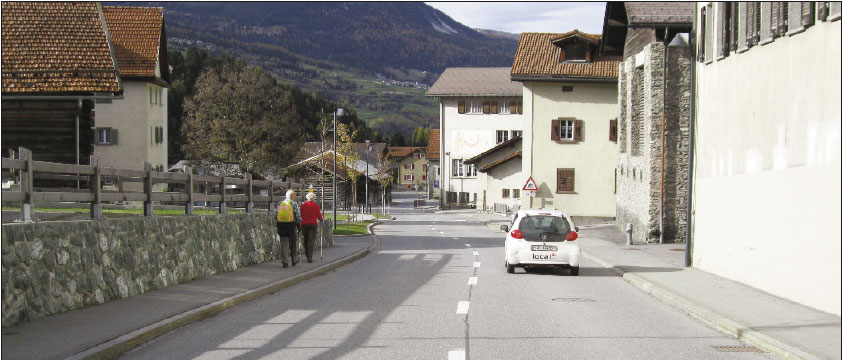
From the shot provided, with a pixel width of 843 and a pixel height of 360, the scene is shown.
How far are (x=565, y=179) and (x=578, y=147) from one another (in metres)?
2.11

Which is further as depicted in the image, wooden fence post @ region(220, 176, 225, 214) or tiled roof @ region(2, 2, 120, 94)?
tiled roof @ region(2, 2, 120, 94)

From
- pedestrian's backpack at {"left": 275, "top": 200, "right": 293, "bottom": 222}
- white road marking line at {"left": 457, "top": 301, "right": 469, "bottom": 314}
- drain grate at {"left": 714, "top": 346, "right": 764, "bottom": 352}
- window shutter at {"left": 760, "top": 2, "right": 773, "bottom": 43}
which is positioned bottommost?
white road marking line at {"left": 457, "top": 301, "right": 469, "bottom": 314}

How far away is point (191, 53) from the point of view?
114875 millimetres

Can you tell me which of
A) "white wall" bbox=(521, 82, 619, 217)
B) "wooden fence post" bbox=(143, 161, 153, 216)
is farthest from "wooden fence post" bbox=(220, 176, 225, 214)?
"white wall" bbox=(521, 82, 619, 217)

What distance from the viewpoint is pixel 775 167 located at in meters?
15.5

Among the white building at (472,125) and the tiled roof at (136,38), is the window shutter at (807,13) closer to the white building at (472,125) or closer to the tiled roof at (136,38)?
the tiled roof at (136,38)

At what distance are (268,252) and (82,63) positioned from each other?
40.2 feet

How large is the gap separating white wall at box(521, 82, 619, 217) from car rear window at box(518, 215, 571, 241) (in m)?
34.4

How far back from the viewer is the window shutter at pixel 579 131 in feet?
181

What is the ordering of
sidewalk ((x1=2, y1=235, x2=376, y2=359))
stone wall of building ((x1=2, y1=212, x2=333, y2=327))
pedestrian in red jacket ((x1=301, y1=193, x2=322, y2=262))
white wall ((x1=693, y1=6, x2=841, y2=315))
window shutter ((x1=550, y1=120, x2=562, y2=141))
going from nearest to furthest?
sidewalk ((x1=2, y1=235, x2=376, y2=359)), stone wall of building ((x1=2, y1=212, x2=333, y2=327)), white wall ((x1=693, y1=6, x2=841, y2=315)), pedestrian in red jacket ((x1=301, y1=193, x2=322, y2=262)), window shutter ((x1=550, y1=120, x2=562, y2=141))

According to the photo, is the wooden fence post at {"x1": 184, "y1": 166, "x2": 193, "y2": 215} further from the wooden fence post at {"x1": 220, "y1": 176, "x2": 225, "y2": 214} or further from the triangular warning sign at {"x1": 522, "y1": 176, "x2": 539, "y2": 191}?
the triangular warning sign at {"x1": 522, "y1": 176, "x2": 539, "y2": 191}

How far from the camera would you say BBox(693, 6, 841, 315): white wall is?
505 inches

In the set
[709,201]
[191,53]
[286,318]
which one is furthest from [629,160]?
[191,53]

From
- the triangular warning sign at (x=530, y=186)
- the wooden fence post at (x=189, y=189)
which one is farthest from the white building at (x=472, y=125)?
the wooden fence post at (x=189, y=189)
